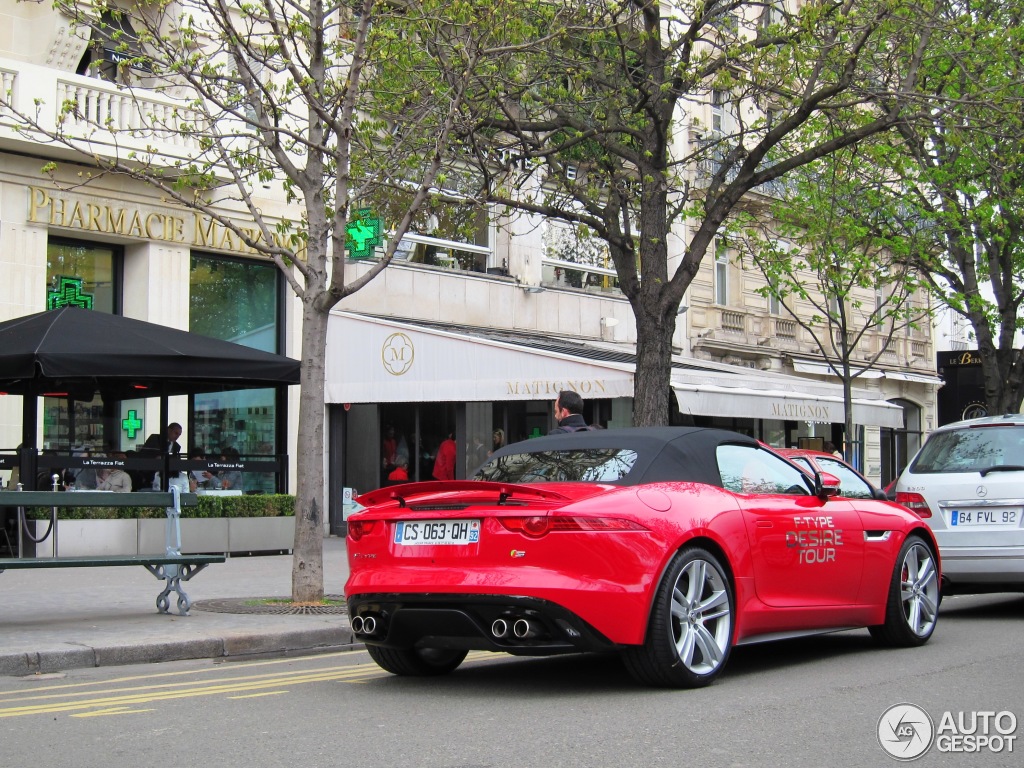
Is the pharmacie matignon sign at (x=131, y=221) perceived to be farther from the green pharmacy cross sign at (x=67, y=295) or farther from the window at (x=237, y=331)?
the green pharmacy cross sign at (x=67, y=295)

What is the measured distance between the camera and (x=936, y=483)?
10953 mm

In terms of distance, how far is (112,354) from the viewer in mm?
14484

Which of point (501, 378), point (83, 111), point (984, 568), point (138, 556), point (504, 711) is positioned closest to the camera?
point (504, 711)

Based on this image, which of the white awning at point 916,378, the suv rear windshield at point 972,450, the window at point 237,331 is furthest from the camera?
the white awning at point 916,378

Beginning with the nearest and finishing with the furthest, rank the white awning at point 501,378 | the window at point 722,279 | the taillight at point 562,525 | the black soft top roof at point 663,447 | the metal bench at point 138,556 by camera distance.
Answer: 1. the taillight at point 562,525
2. the black soft top roof at point 663,447
3. the metal bench at point 138,556
4. the white awning at point 501,378
5. the window at point 722,279

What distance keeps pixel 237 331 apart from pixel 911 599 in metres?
14.3

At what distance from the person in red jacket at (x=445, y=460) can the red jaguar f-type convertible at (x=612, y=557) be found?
13.7 metres

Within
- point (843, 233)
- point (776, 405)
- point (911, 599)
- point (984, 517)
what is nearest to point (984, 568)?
point (984, 517)

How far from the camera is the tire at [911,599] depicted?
855 centimetres

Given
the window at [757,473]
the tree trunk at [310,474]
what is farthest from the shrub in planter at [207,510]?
the window at [757,473]

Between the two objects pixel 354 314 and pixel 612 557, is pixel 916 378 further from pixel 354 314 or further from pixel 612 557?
pixel 612 557

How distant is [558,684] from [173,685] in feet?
7.24

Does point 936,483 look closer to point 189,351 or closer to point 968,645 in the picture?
point 968,645

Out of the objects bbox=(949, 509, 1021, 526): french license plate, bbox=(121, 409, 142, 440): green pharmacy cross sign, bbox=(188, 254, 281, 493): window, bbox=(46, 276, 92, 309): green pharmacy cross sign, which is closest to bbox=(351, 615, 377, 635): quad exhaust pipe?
bbox=(949, 509, 1021, 526): french license plate
